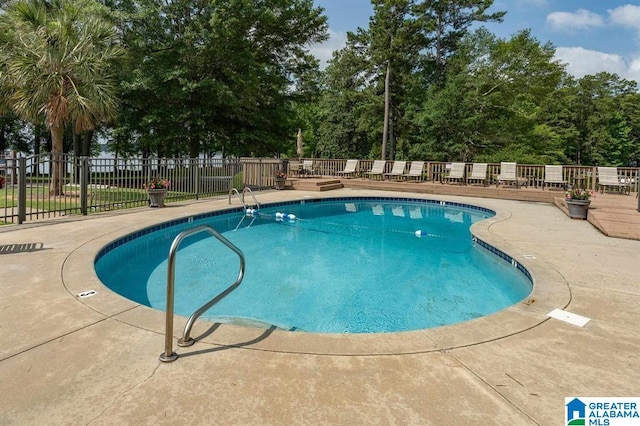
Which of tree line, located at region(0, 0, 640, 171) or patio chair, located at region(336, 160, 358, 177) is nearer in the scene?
tree line, located at region(0, 0, 640, 171)

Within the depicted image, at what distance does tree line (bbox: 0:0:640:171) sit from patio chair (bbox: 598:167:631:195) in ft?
37.4

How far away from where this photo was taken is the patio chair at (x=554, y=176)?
12.8 meters

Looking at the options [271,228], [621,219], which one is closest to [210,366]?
[271,228]

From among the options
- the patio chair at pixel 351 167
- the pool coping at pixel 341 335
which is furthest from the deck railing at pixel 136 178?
the pool coping at pixel 341 335

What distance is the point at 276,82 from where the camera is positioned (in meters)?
18.9

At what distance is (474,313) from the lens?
4.28 metres

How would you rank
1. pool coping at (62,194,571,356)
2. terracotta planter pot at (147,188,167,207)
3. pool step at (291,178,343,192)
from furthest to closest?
pool step at (291,178,343,192) < terracotta planter pot at (147,188,167,207) < pool coping at (62,194,571,356)

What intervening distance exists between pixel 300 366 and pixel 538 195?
12413mm

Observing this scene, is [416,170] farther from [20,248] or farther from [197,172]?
[20,248]

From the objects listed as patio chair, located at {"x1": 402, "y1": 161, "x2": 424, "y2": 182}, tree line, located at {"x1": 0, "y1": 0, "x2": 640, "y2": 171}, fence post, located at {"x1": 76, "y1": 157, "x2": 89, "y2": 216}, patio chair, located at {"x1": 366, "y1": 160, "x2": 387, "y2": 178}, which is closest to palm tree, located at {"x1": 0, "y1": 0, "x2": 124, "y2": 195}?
tree line, located at {"x1": 0, "y1": 0, "x2": 640, "y2": 171}

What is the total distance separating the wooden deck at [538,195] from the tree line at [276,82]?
5.42 meters

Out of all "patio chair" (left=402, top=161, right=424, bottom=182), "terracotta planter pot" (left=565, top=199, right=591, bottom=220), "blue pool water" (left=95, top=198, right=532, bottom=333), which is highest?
"patio chair" (left=402, top=161, right=424, bottom=182)

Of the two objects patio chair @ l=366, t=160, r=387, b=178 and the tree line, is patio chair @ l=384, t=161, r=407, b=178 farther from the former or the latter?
the tree line

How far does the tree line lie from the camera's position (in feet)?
33.2
